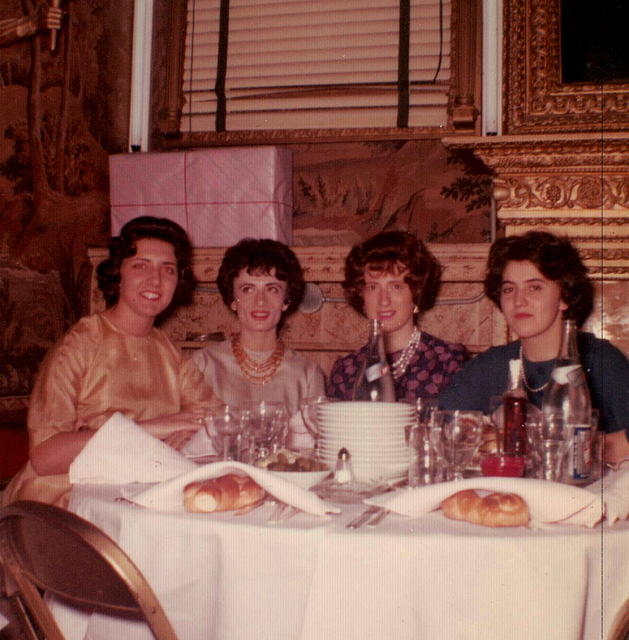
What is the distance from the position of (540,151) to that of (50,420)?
2141mm

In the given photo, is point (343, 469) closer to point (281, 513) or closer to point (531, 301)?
point (281, 513)

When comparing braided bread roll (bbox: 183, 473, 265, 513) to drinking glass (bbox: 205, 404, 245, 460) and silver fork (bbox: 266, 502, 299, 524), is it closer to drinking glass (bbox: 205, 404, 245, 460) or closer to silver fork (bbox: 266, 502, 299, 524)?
silver fork (bbox: 266, 502, 299, 524)

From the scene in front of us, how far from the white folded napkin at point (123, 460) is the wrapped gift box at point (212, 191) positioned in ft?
6.73

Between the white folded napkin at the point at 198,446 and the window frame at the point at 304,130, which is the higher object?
the window frame at the point at 304,130

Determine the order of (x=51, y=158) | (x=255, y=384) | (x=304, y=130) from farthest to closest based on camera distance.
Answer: (x=304, y=130), (x=51, y=158), (x=255, y=384)

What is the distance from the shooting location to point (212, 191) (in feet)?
12.2

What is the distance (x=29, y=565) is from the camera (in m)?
1.32

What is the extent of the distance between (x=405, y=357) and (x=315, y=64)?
6.36 feet

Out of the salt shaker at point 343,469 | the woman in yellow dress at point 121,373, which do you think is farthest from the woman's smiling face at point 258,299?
the salt shaker at point 343,469

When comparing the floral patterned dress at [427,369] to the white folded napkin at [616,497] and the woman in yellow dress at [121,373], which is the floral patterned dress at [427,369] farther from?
the white folded napkin at [616,497]

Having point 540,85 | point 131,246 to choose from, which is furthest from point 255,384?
point 540,85

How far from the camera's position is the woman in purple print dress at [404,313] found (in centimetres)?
290

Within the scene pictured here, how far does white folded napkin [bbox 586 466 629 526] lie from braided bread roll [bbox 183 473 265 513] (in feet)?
1.93

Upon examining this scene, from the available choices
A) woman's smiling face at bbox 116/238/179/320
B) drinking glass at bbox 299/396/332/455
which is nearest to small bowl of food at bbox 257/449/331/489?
drinking glass at bbox 299/396/332/455
